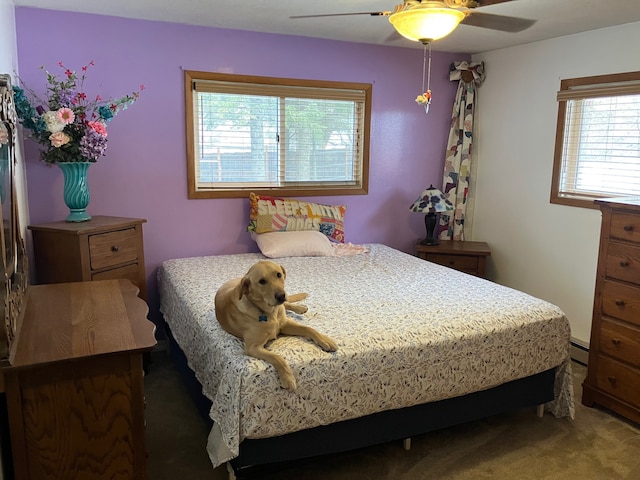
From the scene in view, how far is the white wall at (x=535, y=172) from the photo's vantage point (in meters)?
3.52

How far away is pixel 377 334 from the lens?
7.29 feet

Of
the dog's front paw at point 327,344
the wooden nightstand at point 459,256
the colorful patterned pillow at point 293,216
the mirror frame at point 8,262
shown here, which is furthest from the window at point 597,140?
the mirror frame at point 8,262

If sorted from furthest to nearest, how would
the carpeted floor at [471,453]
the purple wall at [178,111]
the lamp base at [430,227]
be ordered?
1. the lamp base at [430,227]
2. the purple wall at [178,111]
3. the carpeted floor at [471,453]

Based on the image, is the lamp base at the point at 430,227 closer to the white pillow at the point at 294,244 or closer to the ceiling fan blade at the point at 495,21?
the white pillow at the point at 294,244

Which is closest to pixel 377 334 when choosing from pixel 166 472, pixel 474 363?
pixel 474 363

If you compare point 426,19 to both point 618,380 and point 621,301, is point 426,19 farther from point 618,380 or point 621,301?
point 618,380

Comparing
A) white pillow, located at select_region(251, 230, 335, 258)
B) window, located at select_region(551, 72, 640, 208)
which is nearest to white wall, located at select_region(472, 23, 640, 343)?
window, located at select_region(551, 72, 640, 208)

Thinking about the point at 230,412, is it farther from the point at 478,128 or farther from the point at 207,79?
the point at 478,128

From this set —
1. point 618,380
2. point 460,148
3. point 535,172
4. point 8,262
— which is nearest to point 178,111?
point 8,262

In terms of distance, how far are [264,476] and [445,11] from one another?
6.94 feet

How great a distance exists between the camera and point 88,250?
2801 millimetres

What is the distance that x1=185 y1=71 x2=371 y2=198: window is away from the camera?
365 centimetres

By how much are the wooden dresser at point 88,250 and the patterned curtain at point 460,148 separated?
102 inches

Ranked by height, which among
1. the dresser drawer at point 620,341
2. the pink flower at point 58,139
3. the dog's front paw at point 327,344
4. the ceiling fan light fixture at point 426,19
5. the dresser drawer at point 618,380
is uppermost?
the ceiling fan light fixture at point 426,19
